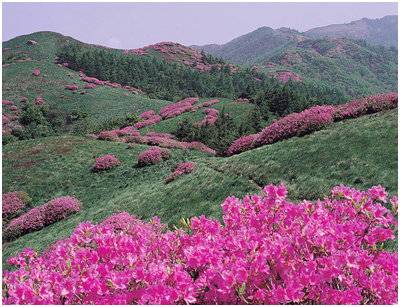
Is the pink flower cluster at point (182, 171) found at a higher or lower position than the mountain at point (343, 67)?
lower

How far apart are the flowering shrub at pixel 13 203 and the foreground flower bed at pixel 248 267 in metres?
15.7

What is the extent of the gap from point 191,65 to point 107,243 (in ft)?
312

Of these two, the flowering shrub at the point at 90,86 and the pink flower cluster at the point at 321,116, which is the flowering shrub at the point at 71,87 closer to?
the flowering shrub at the point at 90,86

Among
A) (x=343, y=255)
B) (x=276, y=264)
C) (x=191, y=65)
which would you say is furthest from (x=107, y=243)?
(x=191, y=65)

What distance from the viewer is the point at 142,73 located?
77375 millimetres

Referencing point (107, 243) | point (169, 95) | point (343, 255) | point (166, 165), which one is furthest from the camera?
point (169, 95)

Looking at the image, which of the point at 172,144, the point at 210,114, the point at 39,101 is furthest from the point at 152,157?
the point at 39,101

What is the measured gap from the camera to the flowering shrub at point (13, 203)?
19619 millimetres

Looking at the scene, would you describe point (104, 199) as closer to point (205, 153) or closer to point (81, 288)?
point (205, 153)

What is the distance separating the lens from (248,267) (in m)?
4.40

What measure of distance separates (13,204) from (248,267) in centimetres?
1835

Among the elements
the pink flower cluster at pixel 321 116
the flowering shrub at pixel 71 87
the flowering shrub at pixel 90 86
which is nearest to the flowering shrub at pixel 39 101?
the flowering shrub at pixel 71 87

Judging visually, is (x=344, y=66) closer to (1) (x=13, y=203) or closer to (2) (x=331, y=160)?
(1) (x=13, y=203)

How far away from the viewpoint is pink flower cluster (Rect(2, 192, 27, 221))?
1961 centimetres
